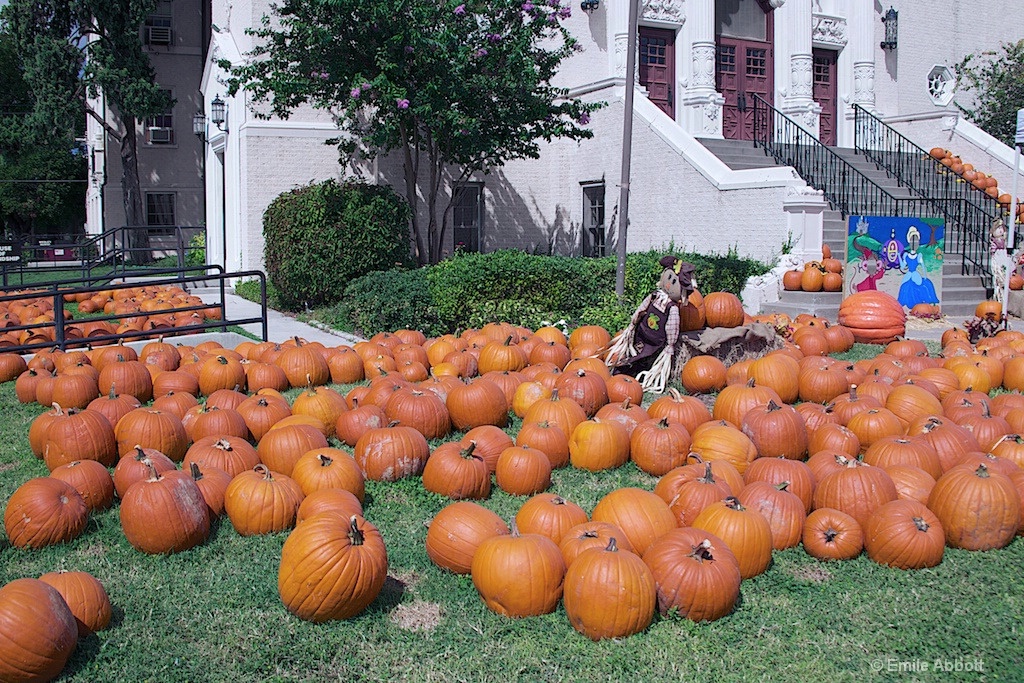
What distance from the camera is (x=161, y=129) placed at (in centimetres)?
3266

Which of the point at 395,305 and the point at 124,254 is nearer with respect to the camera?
the point at 395,305

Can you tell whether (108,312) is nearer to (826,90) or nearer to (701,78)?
(701,78)

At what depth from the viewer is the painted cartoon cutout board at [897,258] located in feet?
44.8

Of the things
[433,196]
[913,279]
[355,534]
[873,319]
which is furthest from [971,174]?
[355,534]

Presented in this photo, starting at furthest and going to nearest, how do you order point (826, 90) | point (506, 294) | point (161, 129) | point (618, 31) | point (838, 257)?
1. point (161, 129)
2. point (826, 90)
3. point (618, 31)
4. point (838, 257)
5. point (506, 294)

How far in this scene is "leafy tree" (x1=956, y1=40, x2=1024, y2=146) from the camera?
25594 millimetres

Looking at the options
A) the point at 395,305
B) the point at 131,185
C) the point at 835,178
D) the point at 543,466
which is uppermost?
the point at 131,185

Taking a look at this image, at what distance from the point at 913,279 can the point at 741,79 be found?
33.5ft

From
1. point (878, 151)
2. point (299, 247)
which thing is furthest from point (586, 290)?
point (878, 151)

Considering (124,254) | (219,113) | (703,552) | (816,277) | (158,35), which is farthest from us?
(158,35)

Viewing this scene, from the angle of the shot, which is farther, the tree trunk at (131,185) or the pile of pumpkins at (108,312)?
the tree trunk at (131,185)

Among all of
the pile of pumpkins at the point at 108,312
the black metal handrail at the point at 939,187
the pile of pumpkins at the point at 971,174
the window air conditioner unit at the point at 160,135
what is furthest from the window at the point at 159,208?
the pile of pumpkins at the point at 971,174

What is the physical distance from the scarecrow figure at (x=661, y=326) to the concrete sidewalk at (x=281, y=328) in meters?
4.53

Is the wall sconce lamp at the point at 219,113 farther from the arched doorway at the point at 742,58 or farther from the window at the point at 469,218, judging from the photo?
the arched doorway at the point at 742,58
